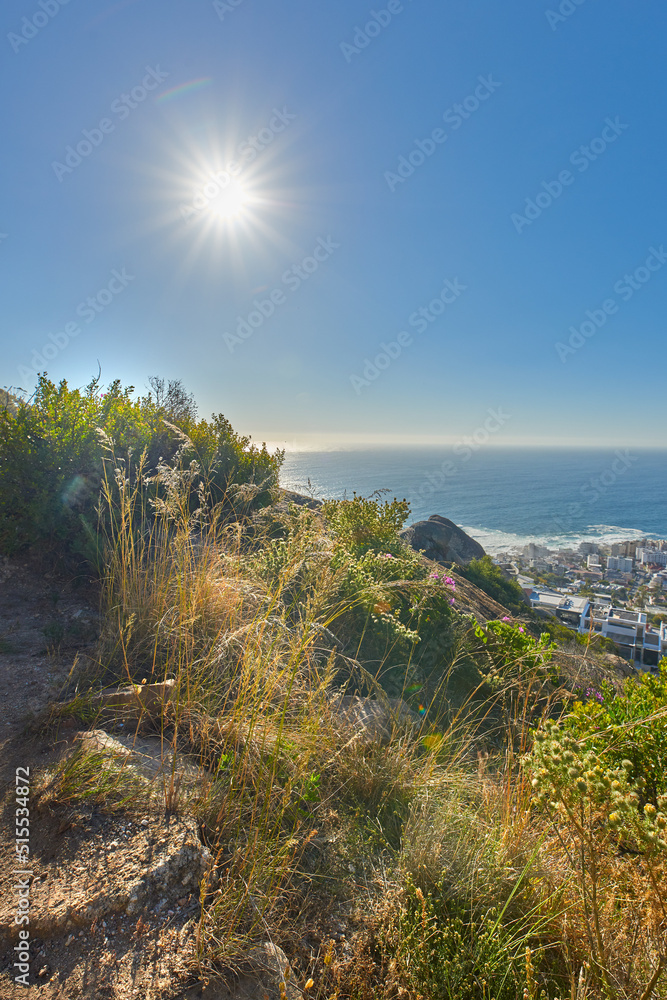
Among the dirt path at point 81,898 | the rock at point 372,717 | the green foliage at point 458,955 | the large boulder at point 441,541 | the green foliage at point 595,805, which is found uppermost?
the green foliage at point 595,805

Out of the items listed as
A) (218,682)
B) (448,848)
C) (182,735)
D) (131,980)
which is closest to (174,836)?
(131,980)

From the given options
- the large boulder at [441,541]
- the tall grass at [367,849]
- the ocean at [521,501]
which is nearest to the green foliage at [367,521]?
the tall grass at [367,849]

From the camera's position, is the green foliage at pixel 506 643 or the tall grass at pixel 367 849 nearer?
the tall grass at pixel 367 849

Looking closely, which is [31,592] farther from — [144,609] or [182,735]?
[182,735]

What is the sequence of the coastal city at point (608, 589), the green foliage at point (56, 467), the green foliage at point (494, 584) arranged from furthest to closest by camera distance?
1. the coastal city at point (608, 589)
2. the green foliage at point (494, 584)
3. the green foliage at point (56, 467)

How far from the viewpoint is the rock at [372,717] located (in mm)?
2498

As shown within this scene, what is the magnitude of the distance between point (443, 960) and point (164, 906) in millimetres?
953

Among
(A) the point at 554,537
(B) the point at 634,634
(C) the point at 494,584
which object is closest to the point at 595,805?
(C) the point at 494,584

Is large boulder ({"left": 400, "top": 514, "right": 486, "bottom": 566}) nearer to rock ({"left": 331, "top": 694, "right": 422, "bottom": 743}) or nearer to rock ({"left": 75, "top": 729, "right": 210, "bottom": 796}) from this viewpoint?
rock ({"left": 331, "top": 694, "right": 422, "bottom": 743})

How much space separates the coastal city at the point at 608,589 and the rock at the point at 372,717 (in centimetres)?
438

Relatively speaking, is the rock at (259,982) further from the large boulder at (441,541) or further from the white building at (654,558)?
the white building at (654,558)

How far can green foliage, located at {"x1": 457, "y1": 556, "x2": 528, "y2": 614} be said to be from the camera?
1001cm

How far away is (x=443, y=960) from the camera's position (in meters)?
1.38

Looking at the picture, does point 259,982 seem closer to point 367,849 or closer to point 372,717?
Answer: point 367,849
